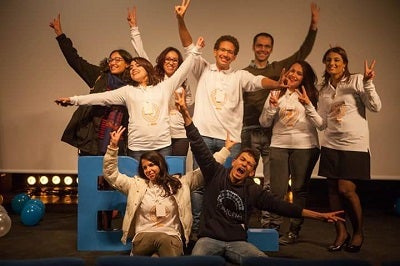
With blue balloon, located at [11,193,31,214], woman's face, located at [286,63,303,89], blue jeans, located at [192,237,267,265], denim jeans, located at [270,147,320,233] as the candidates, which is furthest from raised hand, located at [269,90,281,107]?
blue balloon, located at [11,193,31,214]

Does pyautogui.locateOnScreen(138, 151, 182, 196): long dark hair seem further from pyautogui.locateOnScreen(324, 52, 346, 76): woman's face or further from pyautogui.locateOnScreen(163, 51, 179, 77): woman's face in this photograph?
pyautogui.locateOnScreen(324, 52, 346, 76): woman's face

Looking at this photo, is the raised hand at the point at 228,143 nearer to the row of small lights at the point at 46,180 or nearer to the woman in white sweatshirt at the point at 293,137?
the woman in white sweatshirt at the point at 293,137

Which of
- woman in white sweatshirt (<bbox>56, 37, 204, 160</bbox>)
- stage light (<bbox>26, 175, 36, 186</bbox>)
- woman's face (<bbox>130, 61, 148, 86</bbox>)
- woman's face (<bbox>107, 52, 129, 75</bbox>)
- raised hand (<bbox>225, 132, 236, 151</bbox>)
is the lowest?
stage light (<bbox>26, 175, 36, 186</bbox>)

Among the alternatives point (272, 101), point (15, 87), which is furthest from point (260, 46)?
point (15, 87)

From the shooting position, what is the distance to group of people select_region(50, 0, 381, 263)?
133 inches

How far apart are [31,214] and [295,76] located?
2.37 meters

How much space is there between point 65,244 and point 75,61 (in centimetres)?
143

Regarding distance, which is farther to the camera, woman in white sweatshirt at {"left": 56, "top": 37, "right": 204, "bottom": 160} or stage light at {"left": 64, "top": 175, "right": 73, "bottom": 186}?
stage light at {"left": 64, "top": 175, "right": 73, "bottom": 186}

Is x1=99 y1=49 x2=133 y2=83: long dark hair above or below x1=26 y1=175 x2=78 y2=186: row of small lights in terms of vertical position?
above

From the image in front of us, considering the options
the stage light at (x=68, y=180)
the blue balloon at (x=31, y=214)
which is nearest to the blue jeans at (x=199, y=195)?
the blue balloon at (x=31, y=214)

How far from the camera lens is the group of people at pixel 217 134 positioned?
3371 mm

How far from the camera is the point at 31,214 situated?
14.7ft

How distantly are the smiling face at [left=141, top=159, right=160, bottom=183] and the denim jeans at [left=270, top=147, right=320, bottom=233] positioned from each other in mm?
1017

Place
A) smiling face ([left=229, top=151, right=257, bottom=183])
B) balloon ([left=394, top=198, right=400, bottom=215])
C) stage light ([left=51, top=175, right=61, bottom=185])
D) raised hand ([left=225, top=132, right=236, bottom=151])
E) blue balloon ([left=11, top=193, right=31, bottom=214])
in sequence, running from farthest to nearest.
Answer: stage light ([left=51, top=175, right=61, bottom=185]) → balloon ([left=394, top=198, right=400, bottom=215]) → blue balloon ([left=11, top=193, right=31, bottom=214]) → raised hand ([left=225, top=132, right=236, bottom=151]) → smiling face ([left=229, top=151, right=257, bottom=183])
